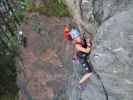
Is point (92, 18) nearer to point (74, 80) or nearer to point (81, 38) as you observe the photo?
point (81, 38)

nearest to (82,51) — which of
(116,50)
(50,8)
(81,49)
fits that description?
(81,49)

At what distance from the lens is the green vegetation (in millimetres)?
11719

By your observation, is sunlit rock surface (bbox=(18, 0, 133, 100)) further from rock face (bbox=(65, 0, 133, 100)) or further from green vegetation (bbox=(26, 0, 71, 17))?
green vegetation (bbox=(26, 0, 71, 17))

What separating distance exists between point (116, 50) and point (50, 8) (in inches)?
186

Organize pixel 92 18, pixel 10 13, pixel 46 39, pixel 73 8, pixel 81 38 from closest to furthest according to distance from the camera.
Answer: pixel 81 38 < pixel 92 18 < pixel 73 8 < pixel 46 39 < pixel 10 13

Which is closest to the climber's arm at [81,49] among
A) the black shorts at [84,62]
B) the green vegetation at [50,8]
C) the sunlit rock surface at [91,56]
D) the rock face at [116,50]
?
the black shorts at [84,62]

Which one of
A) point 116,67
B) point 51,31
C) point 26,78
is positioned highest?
point 116,67

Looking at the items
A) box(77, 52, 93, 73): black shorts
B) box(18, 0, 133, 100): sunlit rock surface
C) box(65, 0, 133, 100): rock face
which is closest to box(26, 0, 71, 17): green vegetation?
box(18, 0, 133, 100): sunlit rock surface

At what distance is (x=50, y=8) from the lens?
12000 millimetres

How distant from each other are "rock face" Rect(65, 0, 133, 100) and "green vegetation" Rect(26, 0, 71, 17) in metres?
3.55

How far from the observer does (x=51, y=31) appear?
456 inches

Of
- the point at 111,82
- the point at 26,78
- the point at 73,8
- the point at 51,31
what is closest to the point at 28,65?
the point at 26,78

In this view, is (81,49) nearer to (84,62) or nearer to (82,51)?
(82,51)

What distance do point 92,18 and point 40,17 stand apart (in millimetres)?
2729
